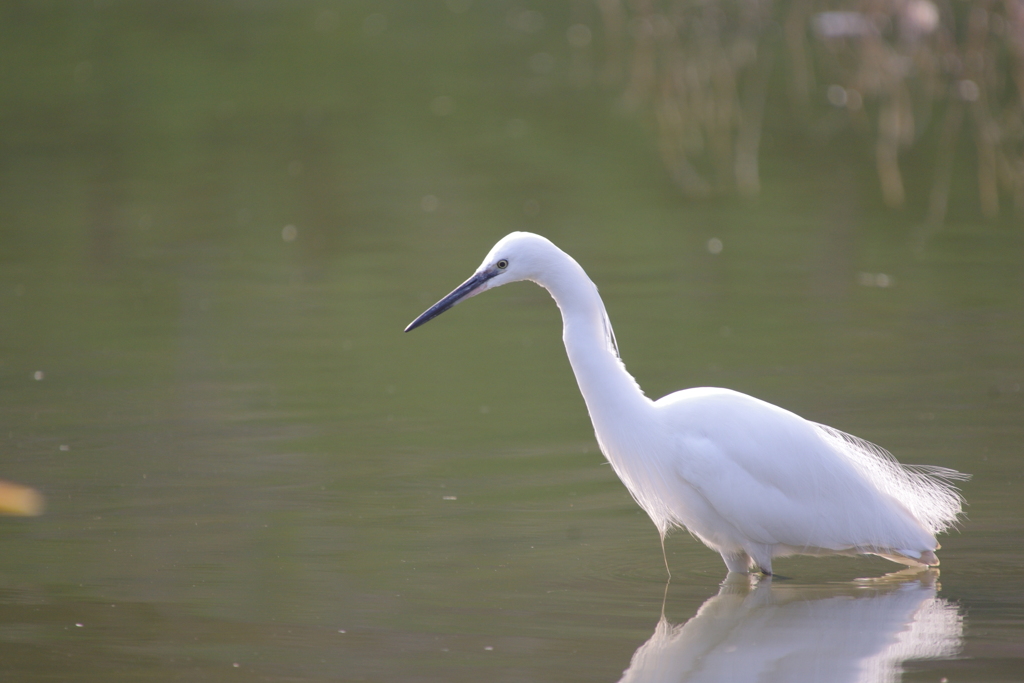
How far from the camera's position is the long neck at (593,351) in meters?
4.16

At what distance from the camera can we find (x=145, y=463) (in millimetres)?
5305

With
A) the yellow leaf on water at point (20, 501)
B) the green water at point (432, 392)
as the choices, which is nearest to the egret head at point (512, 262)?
the green water at point (432, 392)

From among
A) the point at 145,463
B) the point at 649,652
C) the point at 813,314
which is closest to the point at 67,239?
the point at 145,463

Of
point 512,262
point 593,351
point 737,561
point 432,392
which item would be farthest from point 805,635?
point 432,392

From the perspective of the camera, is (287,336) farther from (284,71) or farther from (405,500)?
(284,71)

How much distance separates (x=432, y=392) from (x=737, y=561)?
2.25 m

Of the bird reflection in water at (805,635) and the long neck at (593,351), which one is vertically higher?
the long neck at (593,351)

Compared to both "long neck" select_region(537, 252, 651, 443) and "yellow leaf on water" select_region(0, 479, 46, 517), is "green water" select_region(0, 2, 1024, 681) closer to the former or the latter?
"yellow leaf on water" select_region(0, 479, 46, 517)

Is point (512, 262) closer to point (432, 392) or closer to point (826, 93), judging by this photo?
point (432, 392)

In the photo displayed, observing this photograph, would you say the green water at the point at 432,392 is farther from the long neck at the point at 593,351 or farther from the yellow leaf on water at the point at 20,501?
the long neck at the point at 593,351

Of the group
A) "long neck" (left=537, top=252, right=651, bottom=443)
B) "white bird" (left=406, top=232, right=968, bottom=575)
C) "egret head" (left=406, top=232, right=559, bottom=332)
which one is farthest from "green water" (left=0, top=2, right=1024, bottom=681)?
"egret head" (left=406, top=232, right=559, bottom=332)

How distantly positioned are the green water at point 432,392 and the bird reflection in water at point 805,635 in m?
0.01

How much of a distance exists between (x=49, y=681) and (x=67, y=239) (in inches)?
245

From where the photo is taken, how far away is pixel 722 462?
13.7 ft
